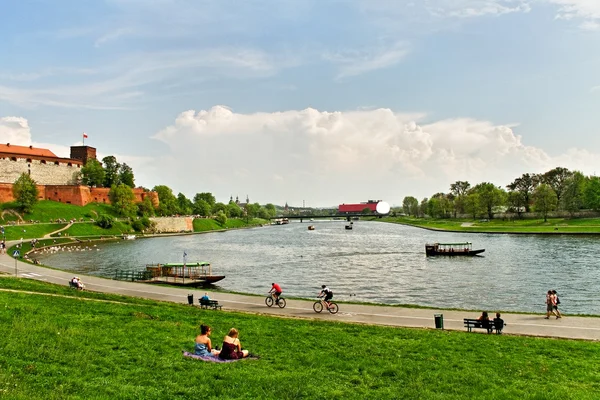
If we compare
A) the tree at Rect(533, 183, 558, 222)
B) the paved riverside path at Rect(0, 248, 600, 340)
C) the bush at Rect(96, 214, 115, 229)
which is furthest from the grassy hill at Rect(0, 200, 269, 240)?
the tree at Rect(533, 183, 558, 222)

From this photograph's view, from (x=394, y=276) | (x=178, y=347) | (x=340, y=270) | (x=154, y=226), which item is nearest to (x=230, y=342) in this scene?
(x=178, y=347)

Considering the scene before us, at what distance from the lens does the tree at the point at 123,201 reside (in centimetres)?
14979

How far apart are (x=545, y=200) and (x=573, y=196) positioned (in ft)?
24.6

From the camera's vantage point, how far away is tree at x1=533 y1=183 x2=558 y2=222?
445ft

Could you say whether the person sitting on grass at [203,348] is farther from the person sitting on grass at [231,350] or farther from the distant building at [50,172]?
the distant building at [50,172]

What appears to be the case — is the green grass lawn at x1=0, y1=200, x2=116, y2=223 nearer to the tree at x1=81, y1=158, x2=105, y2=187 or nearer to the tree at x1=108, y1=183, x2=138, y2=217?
the tree at x1=108, y1=183, x2=138, y2=217

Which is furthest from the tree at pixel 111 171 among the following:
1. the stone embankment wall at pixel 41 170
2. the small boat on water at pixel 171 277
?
the small boat on water at pixel 171 277

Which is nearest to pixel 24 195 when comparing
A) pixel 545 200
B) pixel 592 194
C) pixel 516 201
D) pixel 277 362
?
pixel 277 362

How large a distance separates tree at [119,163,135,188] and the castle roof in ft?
86.8

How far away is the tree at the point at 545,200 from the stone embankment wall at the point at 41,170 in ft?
520

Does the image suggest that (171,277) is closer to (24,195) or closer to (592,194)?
(24,195)

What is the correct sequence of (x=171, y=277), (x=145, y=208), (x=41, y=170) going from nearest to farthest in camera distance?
1. (x=171, y=277)
2. (x=41, y=170)
3. (x=145, y=208)

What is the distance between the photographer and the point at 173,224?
540 feet

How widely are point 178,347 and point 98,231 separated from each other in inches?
4694
